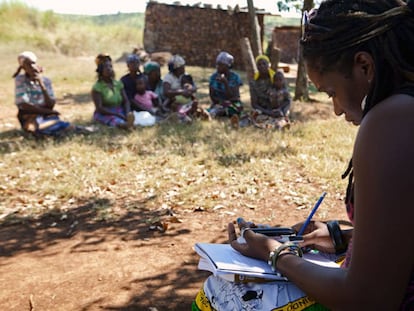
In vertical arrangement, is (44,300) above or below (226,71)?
below

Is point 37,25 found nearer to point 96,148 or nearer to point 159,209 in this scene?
point 96,148

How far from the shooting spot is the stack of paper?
154 centimetres

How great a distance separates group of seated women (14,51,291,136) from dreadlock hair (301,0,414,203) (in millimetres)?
6127

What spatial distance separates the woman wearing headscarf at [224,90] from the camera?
329 inches

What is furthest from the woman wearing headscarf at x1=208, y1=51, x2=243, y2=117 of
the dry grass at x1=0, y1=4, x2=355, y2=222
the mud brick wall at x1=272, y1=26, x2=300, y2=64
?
the mud brick wall at x1=272, y1=26, x2=300, y2=64

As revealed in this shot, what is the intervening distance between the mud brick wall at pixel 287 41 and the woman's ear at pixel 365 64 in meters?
19.5

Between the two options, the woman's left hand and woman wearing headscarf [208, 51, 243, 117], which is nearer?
the woman's left hand

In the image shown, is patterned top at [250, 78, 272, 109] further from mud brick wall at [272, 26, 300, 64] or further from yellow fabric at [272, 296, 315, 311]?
mud brick wall at [272, 26, 300, 64]

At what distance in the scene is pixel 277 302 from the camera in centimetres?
151

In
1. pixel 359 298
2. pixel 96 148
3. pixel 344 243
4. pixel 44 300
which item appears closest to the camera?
pixel 359 298

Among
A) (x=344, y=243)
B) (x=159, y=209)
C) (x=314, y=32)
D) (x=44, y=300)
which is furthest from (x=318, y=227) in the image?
(x=159, y=209)

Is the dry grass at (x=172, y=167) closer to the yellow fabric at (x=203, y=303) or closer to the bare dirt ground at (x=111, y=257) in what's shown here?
the bare dirt ground at (x=111, y=257)

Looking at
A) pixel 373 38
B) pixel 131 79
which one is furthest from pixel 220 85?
pixel 373 38

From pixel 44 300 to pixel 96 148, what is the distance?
351cm
